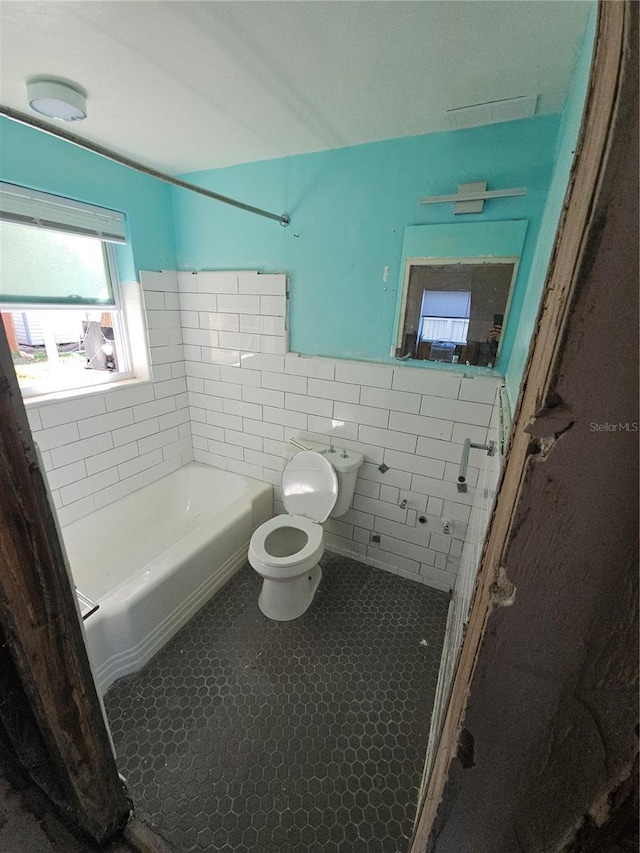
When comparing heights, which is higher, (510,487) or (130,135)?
(130,135)

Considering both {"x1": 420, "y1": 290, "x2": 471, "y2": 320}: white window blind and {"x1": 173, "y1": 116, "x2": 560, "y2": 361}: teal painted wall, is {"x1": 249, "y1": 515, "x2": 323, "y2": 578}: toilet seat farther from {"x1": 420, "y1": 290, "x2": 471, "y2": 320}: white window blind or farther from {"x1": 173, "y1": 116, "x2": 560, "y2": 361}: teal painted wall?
{"x1": 420, "y1": 290, "x2": 471, "y2": 320}: white window blind

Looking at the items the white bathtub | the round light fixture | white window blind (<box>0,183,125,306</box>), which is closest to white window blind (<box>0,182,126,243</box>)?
white window blind (<box>0,183,125,306</box>)

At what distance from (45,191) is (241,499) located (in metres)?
1.90

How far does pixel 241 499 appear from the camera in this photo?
2.22 meters

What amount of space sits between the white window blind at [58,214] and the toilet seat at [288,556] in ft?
6.09

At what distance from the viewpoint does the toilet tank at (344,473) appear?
1.92 metres

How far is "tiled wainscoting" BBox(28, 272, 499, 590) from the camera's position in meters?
1.80

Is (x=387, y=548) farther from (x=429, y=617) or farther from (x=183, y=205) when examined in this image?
(x=183, y=205)

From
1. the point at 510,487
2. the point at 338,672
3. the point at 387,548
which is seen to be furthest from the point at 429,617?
the point at 510,487

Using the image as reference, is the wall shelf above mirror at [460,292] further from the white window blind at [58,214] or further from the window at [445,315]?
the white window blind at [58,214]

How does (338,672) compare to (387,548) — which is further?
(387,548)

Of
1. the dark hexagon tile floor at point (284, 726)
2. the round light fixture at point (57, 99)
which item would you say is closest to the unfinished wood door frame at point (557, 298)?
the dark hexagon tile floor at point (284, 726)

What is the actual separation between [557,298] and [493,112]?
60.2 inches

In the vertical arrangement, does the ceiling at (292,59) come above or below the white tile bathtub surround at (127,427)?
above
